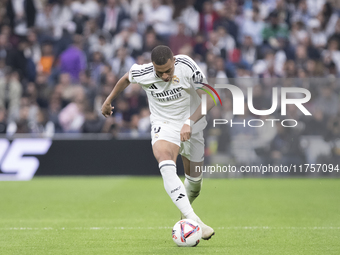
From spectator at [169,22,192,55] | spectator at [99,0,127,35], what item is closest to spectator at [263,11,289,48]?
spectator at [169,22,192,55]

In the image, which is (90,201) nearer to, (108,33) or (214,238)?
(214,238)

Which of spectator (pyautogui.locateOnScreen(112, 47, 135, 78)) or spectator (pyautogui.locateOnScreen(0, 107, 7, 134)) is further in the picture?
spectator (pyautogui.locateOnScreen(112, 47, 135, 78))

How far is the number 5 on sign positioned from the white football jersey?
24.8 ft

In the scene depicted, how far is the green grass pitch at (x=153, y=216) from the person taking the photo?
546 centimetres

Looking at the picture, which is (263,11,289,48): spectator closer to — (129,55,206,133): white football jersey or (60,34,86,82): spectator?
(60,34,86,82): spectator

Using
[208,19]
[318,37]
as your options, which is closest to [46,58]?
[208,19]

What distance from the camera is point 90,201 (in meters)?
9.79

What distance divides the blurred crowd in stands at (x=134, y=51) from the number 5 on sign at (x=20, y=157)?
21.3 inches

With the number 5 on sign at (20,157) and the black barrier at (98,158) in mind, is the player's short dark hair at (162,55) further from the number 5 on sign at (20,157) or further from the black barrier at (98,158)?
the number 5 on sign at (20,157)

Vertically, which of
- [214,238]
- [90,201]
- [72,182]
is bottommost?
[72,182]

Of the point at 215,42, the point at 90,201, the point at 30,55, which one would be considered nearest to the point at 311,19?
the point at 215,42

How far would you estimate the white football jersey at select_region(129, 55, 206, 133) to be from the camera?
6227 mm

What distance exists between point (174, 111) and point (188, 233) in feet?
5.30

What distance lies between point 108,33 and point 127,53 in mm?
1440
